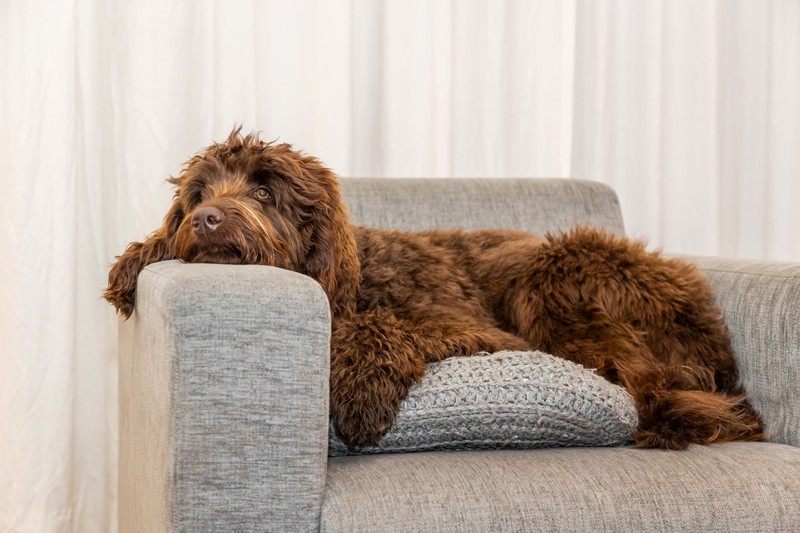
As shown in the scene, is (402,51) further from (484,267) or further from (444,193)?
(484,267)

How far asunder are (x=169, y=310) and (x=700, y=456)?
109 cm

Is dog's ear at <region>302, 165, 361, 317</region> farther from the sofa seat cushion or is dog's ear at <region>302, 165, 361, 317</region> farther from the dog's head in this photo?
the sofa seat cushion

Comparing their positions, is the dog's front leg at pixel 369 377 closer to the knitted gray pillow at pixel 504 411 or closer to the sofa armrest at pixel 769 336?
the knitted gray pillow at pixel 504 411

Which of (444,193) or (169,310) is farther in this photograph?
(444,193)

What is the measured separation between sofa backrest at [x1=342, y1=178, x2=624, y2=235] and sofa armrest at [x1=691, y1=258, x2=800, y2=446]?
0.68m

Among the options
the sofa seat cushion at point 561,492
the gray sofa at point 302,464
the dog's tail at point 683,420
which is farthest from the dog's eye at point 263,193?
the dog's tail at point 683,420

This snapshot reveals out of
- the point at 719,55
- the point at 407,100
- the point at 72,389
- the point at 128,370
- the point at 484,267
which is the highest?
the point at 719,55

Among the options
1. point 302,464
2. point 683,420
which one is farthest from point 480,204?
point 302,464

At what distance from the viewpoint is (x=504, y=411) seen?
1.88 m

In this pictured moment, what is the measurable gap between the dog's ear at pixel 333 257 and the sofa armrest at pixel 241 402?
48cm

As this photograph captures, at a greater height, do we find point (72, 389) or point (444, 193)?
point (444, 193)

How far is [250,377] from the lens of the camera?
5.23 ft

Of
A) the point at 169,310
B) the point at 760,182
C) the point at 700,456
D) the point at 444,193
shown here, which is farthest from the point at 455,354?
the point at 760,182

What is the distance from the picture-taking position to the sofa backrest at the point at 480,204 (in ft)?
9.30
